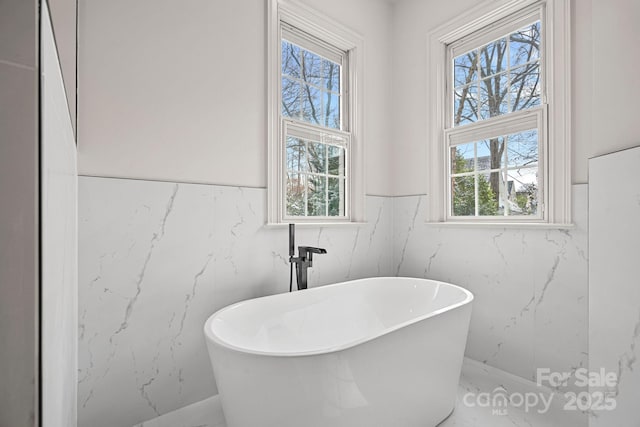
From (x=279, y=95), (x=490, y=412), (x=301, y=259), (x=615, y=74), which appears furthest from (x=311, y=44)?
(x=490, y=412)

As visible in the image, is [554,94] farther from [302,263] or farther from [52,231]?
[52,231]

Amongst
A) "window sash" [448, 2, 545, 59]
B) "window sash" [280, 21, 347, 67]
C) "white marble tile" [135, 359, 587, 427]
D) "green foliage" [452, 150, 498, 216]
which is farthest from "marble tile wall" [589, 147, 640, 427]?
"window sash" [280, 21, 347, 67]

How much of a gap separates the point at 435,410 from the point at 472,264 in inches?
43.4

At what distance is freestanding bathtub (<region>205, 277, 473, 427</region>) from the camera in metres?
1.15

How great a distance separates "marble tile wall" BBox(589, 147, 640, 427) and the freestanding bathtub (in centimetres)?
65

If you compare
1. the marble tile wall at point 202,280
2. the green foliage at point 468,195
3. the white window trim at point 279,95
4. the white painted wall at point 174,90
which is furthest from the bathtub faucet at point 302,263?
the green foliage at point 468,195

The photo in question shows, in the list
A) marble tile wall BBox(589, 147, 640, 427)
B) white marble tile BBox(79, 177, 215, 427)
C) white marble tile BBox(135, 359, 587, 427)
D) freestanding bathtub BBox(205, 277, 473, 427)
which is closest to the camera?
marble tile wall BBox(589, 147, 640, 427)

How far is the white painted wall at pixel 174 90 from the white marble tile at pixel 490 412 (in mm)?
1285

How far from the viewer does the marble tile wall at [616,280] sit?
34.0 inches

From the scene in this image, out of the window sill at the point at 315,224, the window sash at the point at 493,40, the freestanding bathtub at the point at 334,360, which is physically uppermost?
the window sash at the point at 493,40

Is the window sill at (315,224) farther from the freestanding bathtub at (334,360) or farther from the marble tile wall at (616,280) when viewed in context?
the marble tile wall at (616,280)

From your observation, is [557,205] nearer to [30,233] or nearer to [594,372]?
[594,372]

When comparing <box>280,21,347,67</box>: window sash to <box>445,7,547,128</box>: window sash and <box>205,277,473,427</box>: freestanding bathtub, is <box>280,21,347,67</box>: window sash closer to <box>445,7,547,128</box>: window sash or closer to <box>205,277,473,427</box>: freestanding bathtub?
<box>445,7,547,128</box>: window sash

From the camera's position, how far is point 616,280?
919mm
